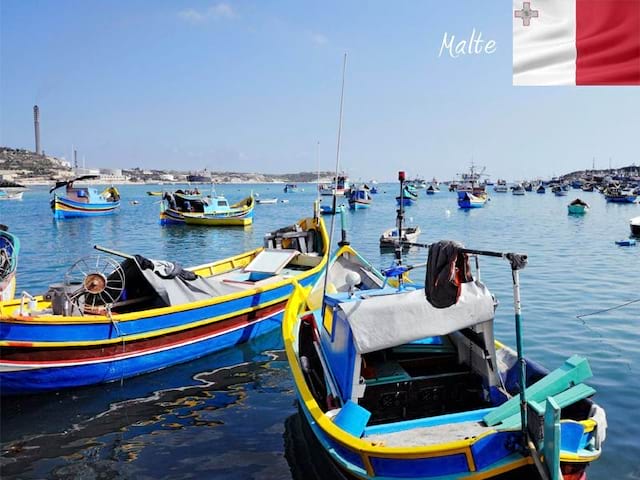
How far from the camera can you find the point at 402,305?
6.53 meters

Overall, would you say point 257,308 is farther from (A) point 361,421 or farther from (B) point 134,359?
(A) point 361,421

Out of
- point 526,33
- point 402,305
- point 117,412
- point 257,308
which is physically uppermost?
point 526,33

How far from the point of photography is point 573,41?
132 inches

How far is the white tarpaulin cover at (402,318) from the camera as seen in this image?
21.2ft

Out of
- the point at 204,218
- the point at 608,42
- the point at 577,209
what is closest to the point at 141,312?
the point at 608,42

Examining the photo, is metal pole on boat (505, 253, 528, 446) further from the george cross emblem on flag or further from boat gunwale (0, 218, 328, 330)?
boat gunwale (0, 218, 328, 330)

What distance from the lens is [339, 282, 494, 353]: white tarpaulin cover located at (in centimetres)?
646

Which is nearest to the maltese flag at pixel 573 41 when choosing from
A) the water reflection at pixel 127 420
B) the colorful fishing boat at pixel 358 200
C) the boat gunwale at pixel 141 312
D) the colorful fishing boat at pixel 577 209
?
the water reflection at pixel 127 420

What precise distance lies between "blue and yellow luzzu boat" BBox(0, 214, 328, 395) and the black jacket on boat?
707cm

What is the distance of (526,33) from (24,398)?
10.4 metres

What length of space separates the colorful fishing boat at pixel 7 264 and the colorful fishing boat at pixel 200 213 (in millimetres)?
29112

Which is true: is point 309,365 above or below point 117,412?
above

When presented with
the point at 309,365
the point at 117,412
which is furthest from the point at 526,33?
the point at 117,412

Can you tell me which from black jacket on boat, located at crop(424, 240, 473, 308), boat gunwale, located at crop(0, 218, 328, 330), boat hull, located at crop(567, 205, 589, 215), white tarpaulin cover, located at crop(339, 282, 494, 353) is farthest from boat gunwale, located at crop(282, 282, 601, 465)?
boat hull, located at crop(567, 205, 589, 215)
